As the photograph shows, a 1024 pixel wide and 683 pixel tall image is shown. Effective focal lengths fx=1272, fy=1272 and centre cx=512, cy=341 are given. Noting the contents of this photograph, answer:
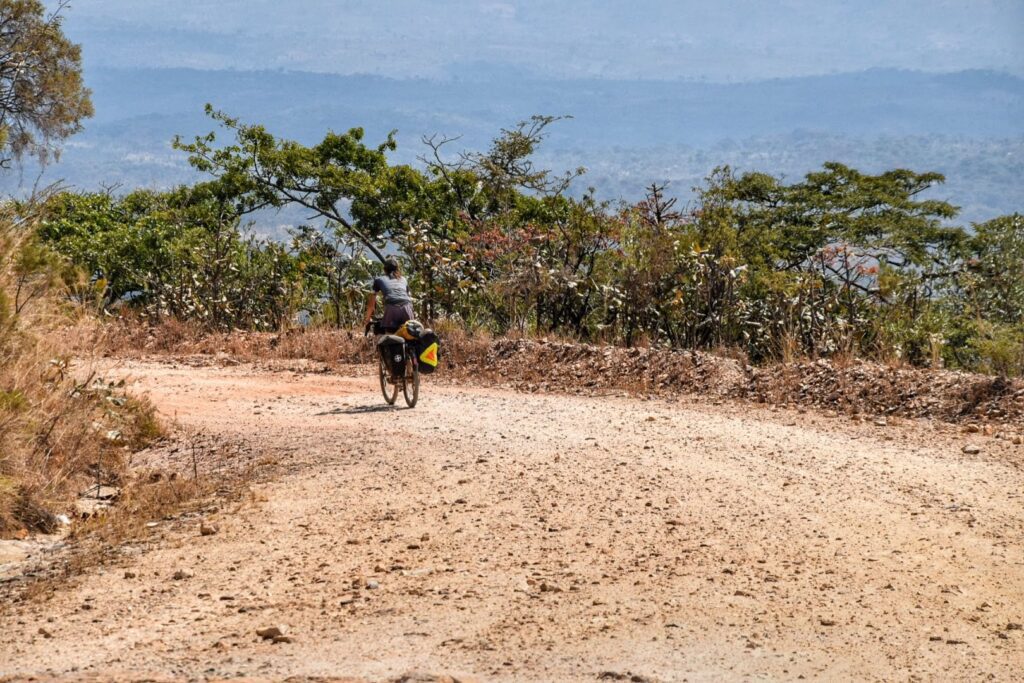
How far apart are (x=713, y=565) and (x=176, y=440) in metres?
6.22

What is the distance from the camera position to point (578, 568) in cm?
746

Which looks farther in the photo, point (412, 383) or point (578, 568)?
point (412, 383)

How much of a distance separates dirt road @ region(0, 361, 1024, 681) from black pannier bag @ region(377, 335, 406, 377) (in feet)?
5.85

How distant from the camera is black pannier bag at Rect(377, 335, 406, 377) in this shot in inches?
523

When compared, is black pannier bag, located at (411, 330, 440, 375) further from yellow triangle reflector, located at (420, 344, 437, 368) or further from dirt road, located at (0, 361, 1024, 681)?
dirt road, located at (0, 361, 1024, 681)

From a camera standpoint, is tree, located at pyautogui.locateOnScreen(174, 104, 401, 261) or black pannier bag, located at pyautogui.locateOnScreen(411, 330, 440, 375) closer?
black pannier bag, located at pyautogui.locateOnScreen(411, 330, 440, 375)

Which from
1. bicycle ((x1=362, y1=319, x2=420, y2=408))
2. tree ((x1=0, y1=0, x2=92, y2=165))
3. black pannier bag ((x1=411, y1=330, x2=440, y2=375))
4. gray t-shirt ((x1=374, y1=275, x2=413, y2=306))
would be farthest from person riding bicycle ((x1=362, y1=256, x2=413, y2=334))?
tree ((x1=0, y1=0, x2=92, y2=165))

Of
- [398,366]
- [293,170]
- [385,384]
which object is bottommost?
[385,384]

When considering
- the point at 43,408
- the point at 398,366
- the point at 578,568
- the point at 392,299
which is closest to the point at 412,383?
the point at 398,366

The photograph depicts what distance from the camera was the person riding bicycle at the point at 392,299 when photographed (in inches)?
523

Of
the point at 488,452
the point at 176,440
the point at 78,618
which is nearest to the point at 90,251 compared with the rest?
the point at 176,440

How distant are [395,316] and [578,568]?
638 cm

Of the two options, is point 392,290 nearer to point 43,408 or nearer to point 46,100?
point 43,408

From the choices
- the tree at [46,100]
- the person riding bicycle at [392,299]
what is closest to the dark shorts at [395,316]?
the person riding bicycle at [392,299]
